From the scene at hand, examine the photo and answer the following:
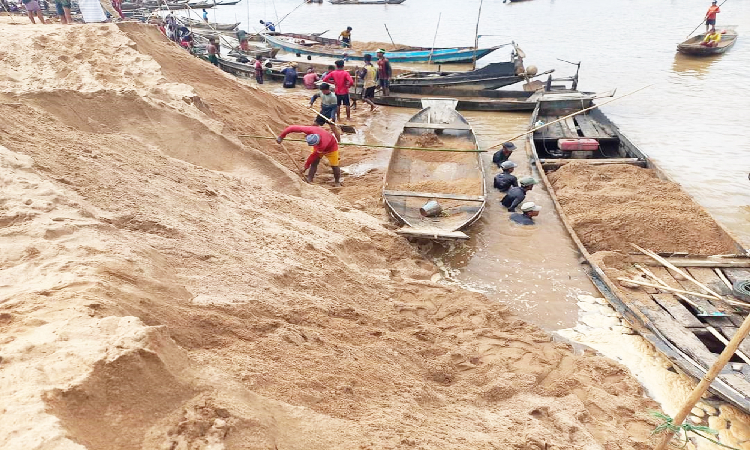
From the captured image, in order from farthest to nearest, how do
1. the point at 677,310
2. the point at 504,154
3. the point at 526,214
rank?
the point at 504,154, the point at 526,214, the point at 677,310

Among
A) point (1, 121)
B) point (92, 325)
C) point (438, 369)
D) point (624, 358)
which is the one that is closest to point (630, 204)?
point (624, 358)

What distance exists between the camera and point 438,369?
426 centimetres

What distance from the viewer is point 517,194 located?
818cm

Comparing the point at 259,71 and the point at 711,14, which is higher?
the point at 711,14

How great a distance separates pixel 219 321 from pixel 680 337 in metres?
4.85

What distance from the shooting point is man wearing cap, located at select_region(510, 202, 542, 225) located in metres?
7.79

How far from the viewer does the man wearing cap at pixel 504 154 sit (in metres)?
9.92

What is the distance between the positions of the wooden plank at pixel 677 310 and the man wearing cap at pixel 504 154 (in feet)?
15.9

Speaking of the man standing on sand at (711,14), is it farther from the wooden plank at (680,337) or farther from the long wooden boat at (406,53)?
the wooden plank at (680,337)

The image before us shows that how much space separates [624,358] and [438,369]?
2.49 metres

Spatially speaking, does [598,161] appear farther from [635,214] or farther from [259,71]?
[259,71]

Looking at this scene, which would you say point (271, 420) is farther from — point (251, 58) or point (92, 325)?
point (251, 58)

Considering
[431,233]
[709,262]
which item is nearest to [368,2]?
[431,233]

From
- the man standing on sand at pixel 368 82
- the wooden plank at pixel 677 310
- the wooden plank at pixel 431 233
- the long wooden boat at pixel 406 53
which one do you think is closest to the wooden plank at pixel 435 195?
the wooden plank at pixel 431 233
